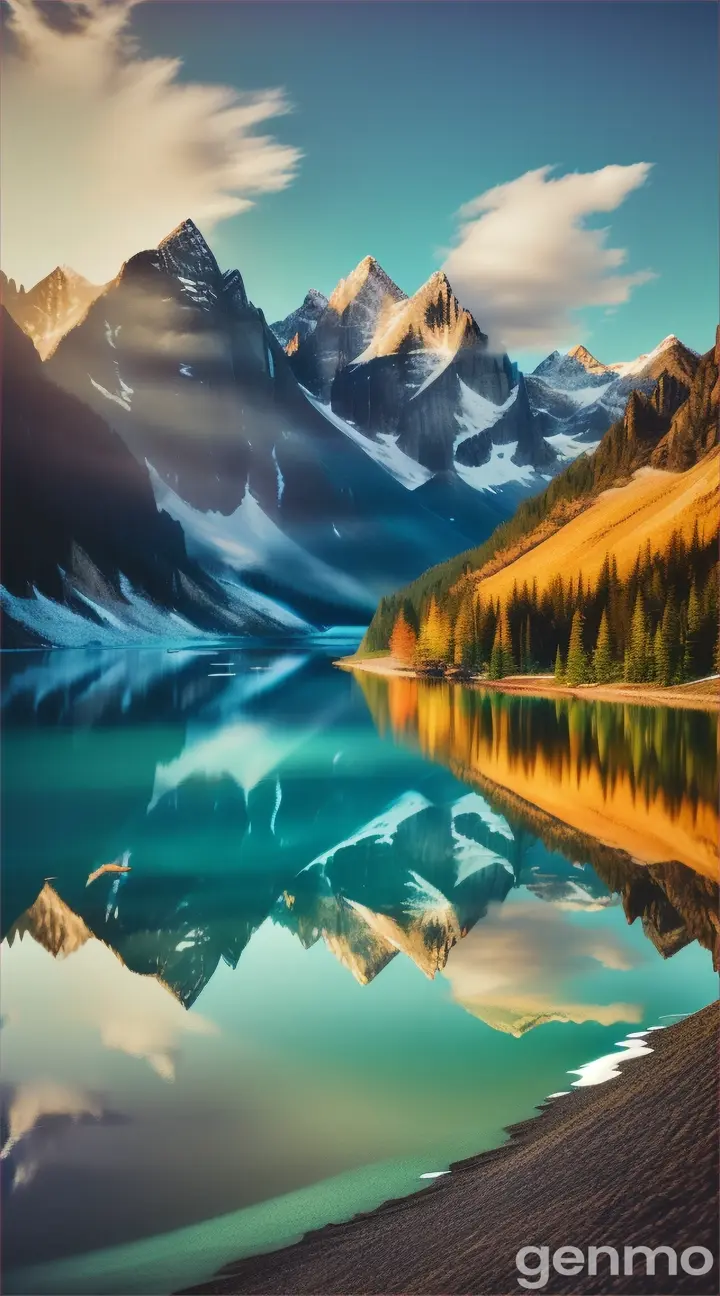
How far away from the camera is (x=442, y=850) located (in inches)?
748

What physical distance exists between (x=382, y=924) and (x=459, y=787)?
39.9 ft

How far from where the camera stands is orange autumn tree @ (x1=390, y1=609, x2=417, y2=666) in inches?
3282

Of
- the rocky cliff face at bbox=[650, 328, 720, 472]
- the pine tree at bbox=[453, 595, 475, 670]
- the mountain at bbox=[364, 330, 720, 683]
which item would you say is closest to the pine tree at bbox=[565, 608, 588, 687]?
the mountain at bbox=[364, 330, 720, 683]

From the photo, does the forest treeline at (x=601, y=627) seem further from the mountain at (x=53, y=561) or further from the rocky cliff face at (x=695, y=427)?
the mountain at (x=53, y=561)

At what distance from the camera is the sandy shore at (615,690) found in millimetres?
47503

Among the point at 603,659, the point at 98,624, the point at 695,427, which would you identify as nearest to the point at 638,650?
the point at 603,659

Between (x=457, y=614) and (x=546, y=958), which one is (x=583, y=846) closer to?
(x=546, y=958)

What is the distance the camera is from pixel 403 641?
3334 inches

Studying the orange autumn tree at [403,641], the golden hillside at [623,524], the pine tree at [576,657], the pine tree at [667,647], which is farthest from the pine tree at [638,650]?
the orange autumn tree at [403,641]

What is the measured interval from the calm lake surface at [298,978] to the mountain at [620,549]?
99.1 ft

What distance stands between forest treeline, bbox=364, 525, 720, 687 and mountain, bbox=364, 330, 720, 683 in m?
0.11

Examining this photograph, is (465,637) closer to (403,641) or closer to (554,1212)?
(403,641)

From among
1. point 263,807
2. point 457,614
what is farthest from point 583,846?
point 457,614

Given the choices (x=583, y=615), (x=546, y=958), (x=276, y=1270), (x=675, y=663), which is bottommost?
(x=276, y=1270)
